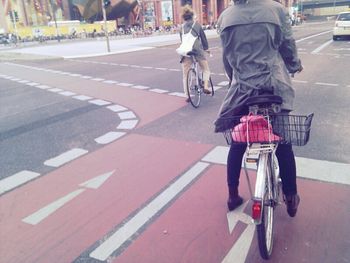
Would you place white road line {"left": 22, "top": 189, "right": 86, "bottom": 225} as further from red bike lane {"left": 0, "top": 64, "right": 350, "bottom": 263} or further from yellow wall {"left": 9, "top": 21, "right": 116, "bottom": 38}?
yellow wall {"left": 9, "top": 21, "right": 116, "bottom": 38}

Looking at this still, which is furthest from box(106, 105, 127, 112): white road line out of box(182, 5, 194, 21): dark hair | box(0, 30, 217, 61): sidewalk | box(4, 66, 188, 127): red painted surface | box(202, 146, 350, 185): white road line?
box(0, 30, 217, 61): sidewalk

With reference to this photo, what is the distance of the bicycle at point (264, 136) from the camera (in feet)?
7.49

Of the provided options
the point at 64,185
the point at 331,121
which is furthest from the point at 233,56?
the point at 331,121

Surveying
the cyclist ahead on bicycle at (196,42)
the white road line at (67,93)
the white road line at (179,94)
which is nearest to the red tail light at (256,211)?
the cyclist ahead on bicycle at (196,42)

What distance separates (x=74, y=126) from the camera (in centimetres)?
621

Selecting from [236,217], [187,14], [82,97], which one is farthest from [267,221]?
[82,97]

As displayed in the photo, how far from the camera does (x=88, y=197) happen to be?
3.66m

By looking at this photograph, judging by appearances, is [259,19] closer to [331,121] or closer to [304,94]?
[331,121]

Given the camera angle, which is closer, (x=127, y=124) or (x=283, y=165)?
(x=283, y=165)

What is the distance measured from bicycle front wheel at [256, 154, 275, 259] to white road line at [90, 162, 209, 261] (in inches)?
44.8

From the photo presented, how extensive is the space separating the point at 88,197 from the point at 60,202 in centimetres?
29

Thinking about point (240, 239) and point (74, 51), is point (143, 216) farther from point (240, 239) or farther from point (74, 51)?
point (74, 51)

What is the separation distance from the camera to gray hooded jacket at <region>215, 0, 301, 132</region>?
2.41 m

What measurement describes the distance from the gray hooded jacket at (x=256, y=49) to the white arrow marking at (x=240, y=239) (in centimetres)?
95
